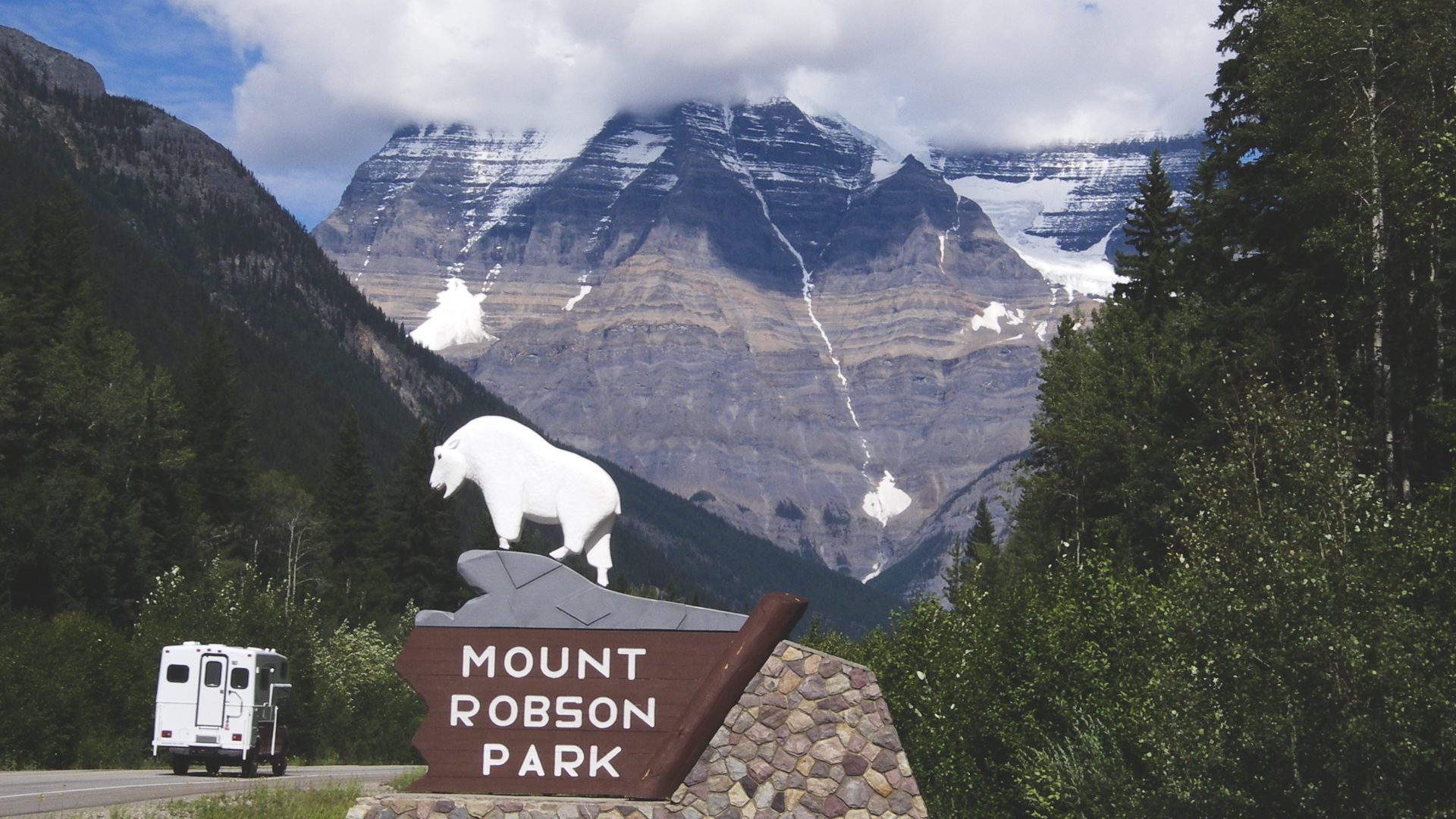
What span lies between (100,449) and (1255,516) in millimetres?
63345

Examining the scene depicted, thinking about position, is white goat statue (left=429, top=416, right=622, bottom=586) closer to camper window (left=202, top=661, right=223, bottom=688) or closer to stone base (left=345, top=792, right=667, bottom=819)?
stone base (left=345, top=792, right=667, bottom=819)

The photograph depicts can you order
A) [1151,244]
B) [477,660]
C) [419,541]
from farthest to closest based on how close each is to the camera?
[419,541] → [1151,244] → [477,660]

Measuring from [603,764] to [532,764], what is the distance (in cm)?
87

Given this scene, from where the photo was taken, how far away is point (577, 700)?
56.1 ft

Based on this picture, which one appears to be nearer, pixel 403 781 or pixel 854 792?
pixel 854 792

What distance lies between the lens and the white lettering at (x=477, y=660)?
56.7 feet

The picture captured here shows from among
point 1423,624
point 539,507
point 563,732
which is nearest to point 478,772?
point 563,732

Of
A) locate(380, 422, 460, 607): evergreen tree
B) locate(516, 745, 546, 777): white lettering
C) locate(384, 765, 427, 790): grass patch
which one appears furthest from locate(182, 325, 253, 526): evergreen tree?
locate(516, 745, 546, 777): white lettering

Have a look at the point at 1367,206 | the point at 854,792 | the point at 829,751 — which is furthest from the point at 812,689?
the point at 1367,206

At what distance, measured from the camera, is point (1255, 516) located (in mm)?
17625

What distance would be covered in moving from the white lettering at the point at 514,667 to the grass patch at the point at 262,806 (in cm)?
510

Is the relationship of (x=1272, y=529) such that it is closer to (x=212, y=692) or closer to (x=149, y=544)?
(x=212, y=692)

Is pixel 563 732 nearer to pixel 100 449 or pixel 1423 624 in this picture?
pixel 1423 624

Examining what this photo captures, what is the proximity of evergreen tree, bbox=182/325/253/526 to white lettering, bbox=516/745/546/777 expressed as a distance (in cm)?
6888
